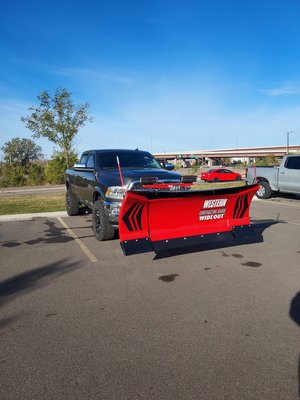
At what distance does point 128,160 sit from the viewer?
798 centimetres

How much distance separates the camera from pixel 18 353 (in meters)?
2.98

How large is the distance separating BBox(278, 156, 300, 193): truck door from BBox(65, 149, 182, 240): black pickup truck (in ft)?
23.0

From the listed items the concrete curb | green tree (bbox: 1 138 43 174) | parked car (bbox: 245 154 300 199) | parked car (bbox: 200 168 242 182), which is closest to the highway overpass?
green tree (bbox: 1 138 43 174)

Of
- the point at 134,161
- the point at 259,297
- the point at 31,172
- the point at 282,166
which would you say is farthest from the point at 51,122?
the point at 259,297

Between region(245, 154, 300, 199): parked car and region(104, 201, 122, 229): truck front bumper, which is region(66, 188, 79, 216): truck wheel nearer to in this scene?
region(104, 201, 122, 229): truck front bumper

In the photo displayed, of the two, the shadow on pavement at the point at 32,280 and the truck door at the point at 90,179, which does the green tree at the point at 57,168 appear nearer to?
the truck door at the point at 90,179

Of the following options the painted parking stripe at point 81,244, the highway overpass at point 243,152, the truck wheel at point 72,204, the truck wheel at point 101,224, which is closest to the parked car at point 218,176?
the truck wheel at point 72,204

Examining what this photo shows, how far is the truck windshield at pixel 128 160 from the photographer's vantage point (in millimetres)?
7757

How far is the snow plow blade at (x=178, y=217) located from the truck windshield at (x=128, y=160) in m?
2.38

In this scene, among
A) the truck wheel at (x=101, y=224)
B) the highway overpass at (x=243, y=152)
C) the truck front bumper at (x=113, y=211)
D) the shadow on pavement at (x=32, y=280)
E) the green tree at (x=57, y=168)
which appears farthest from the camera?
the highway overpass at (x=243, y=152)

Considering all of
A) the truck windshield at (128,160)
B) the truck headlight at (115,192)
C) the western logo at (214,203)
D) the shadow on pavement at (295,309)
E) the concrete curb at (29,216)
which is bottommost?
the shadow on pavement at (295,309)

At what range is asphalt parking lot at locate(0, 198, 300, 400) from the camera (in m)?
2.56

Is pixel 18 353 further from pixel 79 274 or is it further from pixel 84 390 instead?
pixel 79 274

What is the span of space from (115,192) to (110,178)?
0.42 meters
